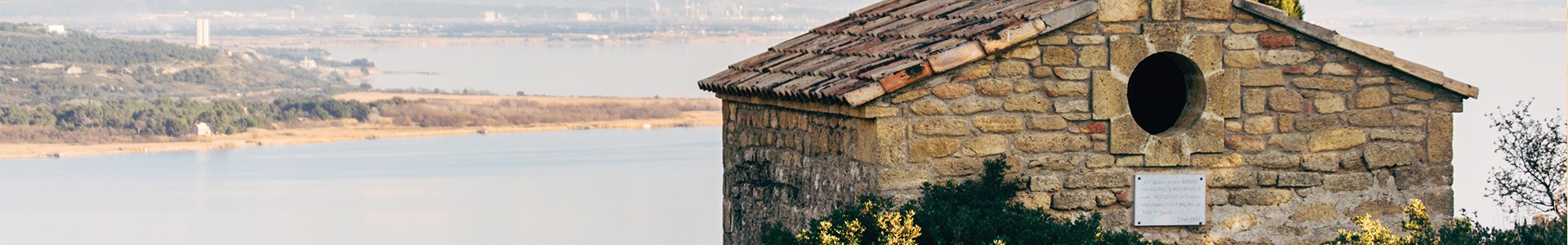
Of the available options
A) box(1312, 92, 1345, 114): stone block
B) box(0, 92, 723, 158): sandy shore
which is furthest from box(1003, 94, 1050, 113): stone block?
box(0, 92, 723, 158): sandy shore

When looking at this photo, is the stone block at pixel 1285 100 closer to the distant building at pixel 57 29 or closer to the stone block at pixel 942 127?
the stone block at pixel 942 127

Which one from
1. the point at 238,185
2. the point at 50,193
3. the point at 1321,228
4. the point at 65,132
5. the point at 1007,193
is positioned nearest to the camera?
the point at 1007,193

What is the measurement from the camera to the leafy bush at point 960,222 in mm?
9125

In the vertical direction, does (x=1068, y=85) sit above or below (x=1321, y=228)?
above

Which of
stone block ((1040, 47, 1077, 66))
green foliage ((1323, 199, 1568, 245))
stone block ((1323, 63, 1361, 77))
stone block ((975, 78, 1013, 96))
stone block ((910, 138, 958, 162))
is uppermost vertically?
stone block ((1040, 47, 1077, 66))

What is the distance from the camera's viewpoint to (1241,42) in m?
9.82

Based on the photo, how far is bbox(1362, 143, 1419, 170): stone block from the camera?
33.4 feet

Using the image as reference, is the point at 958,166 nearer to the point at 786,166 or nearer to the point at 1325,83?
the point at 786,166

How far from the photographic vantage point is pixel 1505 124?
12398 millimetres

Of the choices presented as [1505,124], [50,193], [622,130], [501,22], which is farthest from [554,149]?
[1505,124]

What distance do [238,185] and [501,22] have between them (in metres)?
30.3

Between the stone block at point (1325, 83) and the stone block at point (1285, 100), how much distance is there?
48 millimetres

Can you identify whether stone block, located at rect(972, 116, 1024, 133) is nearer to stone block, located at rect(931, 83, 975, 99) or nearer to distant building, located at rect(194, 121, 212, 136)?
stone block, located at rect(931, 83, 975, 99)

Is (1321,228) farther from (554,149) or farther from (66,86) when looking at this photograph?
(66,86)
